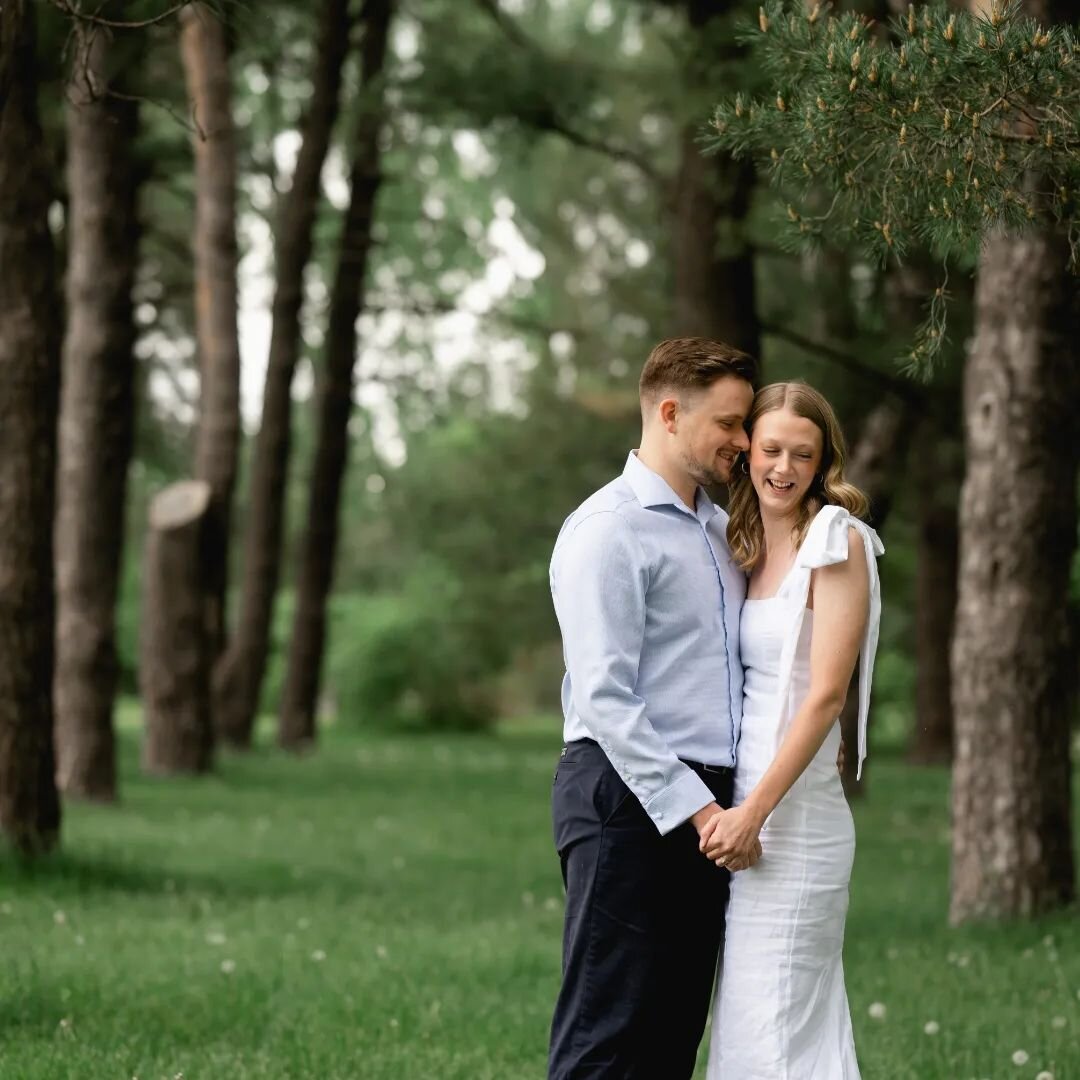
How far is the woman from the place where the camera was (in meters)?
3.92

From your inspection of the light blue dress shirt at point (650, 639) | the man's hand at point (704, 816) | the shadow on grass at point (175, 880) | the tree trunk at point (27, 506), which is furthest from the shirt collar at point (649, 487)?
the shadow on grass at point (175, 880)

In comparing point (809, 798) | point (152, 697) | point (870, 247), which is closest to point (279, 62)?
point (152, 697)

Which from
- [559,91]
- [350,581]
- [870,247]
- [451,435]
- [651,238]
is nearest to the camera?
[870,247]

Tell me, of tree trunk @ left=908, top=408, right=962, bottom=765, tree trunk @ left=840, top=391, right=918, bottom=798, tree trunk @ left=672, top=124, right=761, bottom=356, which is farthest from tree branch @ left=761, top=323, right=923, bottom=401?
tree trunk @ left=908, top=408, right=962, bottom=765

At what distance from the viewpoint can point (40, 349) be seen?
8.48 m

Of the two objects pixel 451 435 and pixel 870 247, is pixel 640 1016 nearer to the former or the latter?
pixel 870 247

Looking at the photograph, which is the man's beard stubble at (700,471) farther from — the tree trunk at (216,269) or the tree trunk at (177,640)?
the tree trunk at (216,269)

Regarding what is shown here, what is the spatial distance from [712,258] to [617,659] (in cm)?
964

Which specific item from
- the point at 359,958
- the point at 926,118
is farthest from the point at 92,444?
the point at 926,118

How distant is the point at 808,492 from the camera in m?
4.19

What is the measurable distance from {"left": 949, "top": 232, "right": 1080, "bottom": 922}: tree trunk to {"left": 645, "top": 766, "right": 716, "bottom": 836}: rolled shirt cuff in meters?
4.48

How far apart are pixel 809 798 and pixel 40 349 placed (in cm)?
561

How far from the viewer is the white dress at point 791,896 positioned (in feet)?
12.9

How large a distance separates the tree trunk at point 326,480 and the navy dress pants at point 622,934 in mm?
16481
